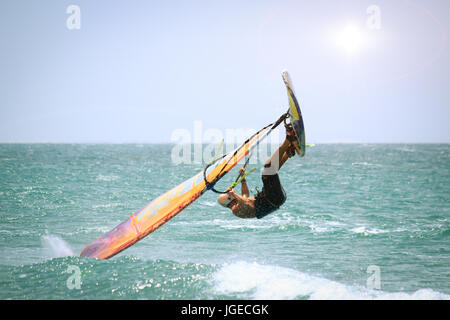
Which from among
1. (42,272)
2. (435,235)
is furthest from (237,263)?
(435,235)

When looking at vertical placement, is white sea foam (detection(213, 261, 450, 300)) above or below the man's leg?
below

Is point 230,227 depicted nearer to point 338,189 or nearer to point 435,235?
point 435,235

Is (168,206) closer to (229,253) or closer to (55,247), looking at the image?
(229,253)

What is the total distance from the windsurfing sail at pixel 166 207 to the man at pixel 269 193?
2.15 feet

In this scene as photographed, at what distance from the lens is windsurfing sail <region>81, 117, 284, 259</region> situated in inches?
322

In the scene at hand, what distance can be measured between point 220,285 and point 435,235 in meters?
9.39

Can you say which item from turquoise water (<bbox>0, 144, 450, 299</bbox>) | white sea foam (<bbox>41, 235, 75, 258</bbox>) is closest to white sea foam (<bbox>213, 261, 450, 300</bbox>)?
turquoise water (<bbox>0, 144, 450, 299</bbox>)

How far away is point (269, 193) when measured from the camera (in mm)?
7410

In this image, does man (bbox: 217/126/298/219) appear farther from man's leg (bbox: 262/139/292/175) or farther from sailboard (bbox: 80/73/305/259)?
sailboard (bbox: 80/73/305/259)

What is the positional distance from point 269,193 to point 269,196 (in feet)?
0.20

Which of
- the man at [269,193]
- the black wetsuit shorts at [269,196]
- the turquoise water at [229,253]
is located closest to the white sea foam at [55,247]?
the turquoise water at [229,253]

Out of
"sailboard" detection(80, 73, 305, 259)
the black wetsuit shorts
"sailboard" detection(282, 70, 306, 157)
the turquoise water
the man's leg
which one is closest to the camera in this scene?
Answer: "sailboard" detection(282, 70, 306, 157)

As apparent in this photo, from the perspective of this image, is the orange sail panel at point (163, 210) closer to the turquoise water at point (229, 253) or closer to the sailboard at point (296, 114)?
the turquoise water at point (229, 253)

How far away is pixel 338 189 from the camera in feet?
94.0
